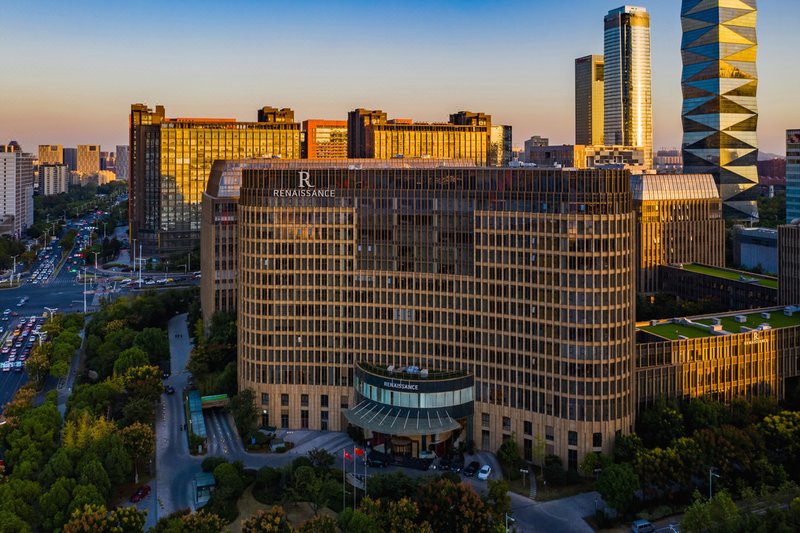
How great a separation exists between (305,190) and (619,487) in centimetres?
6685

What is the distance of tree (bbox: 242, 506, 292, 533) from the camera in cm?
8894

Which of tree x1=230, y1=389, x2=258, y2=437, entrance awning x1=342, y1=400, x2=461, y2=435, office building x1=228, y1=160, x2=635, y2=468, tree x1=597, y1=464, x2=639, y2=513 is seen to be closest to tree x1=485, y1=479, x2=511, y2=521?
tree x1=597, y1=464, x2=639, y2=513

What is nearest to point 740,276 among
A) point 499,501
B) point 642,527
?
point 642,527

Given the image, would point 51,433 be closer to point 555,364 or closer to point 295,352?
point 295,352

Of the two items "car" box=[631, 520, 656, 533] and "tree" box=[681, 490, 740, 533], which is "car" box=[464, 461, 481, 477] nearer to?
"car" box=[631, 520, 656, 533]

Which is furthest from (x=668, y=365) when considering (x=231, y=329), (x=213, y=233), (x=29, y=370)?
(x=29, y=370)

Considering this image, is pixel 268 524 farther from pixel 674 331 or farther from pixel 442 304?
pixel 674 331

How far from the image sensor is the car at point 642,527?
313ft

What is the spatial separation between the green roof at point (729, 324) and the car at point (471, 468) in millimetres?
36657

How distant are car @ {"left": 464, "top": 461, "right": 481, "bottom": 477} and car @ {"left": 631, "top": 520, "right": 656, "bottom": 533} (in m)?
24.9

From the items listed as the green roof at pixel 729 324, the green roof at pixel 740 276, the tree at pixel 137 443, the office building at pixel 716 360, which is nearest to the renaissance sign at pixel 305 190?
the tree at pixel 137 443

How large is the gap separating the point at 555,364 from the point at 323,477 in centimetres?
3676

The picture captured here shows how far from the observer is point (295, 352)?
132 m

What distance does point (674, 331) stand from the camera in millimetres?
128375
